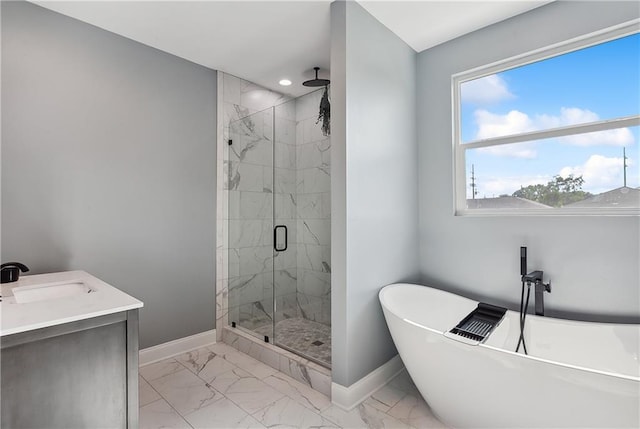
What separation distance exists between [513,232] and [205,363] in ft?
8.35

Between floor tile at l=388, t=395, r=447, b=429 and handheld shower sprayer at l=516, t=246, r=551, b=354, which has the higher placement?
handheld shower sprayer at l=516, t=246, r=551, b=354

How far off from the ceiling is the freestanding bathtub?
1.93 metres

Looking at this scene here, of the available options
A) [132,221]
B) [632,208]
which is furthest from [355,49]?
[132,221]

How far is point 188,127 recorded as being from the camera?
111 inches

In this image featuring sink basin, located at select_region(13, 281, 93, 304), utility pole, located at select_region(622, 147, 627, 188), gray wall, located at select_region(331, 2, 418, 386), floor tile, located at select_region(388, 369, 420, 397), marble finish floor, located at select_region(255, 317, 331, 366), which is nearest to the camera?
sink basin, located at select_region(13, 281, 93, 304)

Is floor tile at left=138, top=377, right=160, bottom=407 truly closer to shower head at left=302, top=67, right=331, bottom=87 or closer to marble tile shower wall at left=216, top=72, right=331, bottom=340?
marble tile shower wall at left=216, top=72, right=331, bottom=340

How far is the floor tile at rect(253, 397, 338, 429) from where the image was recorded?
1.80 m

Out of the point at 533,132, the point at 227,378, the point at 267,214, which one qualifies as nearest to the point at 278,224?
the point at 267,214

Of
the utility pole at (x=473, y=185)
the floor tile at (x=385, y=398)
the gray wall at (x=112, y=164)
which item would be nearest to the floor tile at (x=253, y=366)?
the gray wall at (x=112, y=164)

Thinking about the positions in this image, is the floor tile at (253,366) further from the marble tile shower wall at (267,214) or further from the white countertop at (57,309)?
the white countertop at (57,309)

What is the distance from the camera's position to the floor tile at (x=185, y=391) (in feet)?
6.54

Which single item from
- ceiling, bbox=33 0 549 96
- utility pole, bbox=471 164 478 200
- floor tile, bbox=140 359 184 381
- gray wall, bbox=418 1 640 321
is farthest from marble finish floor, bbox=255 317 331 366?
ceiling, bbox=33 0 549 96

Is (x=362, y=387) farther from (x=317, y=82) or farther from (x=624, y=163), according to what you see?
(x=317, y=82)

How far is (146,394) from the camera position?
2117 mm
